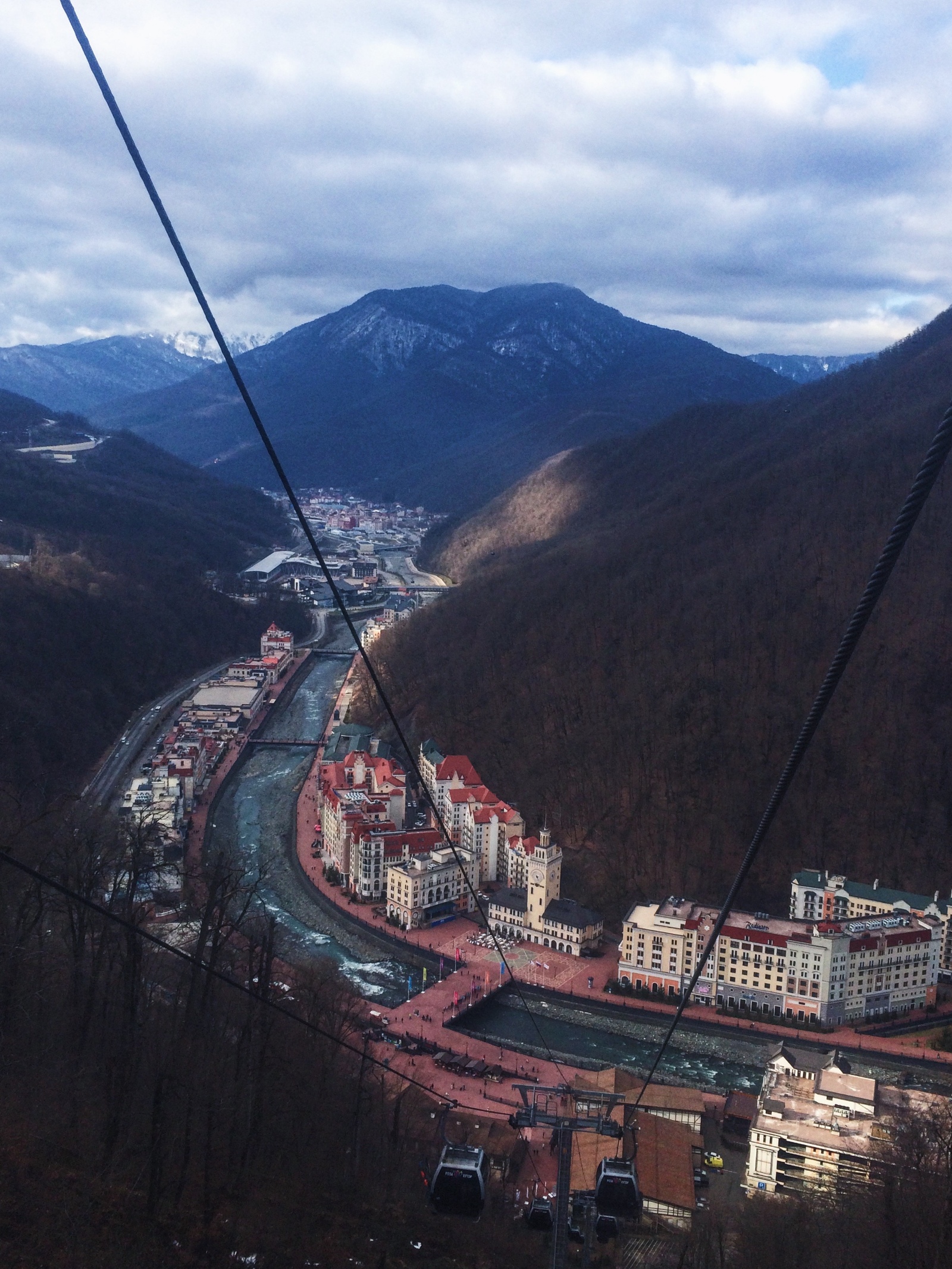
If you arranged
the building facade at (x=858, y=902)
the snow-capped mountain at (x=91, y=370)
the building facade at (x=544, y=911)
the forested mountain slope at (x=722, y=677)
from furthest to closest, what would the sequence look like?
the snow-capped mountain at (x=91, y=370)
the forested mountain slope at (x=722, y=677)
the building facade at (x=544, y=911)
the building facade at (x=858, y=902)

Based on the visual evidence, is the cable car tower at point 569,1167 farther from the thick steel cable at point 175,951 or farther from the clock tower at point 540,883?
the clock tower at point 540,883

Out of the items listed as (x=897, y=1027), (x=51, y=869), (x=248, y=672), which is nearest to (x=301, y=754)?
(x=248, y=672)

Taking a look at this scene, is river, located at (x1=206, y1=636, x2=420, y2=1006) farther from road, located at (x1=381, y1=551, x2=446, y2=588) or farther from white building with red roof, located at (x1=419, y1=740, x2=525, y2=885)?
road, located at (x1=381, y1=551, x2=446, y2=588)

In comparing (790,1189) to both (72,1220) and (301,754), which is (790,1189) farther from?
(301,754)

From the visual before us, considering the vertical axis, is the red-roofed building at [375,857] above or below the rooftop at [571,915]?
above

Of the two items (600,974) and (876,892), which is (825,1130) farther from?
(876,892)

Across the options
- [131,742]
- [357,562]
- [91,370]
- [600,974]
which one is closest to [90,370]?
[91,370]

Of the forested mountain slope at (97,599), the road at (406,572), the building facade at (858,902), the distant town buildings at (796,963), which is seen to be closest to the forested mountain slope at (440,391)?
the road at (406,572)
